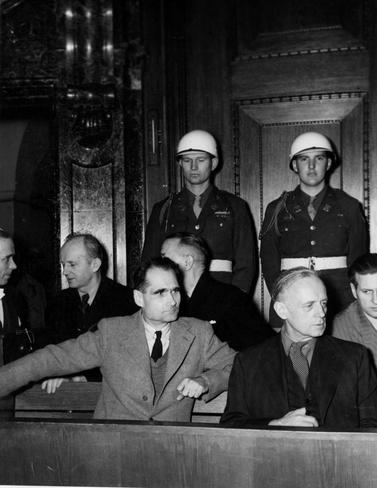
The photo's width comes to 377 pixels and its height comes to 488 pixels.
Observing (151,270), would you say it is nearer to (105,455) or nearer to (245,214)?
(105,455)

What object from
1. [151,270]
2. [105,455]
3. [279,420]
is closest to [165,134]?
[151,270]

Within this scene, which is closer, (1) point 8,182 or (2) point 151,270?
(2) point 151,270

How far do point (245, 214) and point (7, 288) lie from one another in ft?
5.20

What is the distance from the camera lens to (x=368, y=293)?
128 inches

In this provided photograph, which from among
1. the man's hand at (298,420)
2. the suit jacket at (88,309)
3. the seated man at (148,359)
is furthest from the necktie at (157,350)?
the suit jacket at (88,309)

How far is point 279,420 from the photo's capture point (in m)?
2.50

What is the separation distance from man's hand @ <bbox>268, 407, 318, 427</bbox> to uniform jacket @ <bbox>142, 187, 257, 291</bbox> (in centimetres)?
191

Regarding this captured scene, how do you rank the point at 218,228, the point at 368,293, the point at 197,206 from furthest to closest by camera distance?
1. the point at 197,206
2. the point at 218,228
3. the point at 368,293

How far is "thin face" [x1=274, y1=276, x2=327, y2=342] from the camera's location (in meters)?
2.72

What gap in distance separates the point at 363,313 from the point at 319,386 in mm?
758

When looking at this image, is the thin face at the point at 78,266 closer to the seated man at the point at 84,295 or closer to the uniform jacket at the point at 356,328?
the seated man at the point at 84,295

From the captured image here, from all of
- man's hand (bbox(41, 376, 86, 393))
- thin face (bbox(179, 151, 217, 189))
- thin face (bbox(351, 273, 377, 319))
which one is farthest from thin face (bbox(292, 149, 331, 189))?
man's hand (bbox(41, 376, 86, 393))

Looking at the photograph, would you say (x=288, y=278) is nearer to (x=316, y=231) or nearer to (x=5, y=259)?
(x=316, y=231)

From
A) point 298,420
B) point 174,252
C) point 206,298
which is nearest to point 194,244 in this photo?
point 174,252
